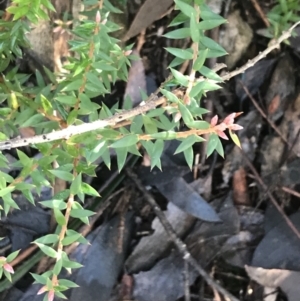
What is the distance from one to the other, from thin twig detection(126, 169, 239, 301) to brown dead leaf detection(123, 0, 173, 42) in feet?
1.23

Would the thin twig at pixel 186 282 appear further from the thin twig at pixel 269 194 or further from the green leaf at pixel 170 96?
the green leaf at pixel 170 96

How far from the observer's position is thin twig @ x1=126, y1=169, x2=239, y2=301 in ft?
3.90

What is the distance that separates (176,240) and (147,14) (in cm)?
59

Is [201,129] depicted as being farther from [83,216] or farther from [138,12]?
[138,12]

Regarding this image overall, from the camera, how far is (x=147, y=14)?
3.97ft

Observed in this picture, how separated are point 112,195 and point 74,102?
43cm

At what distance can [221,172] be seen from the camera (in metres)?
1.33

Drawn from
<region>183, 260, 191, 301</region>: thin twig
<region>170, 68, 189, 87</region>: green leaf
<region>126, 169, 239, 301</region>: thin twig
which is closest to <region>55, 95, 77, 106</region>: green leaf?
<region>170, 68, 189, 87</region>: green leaf

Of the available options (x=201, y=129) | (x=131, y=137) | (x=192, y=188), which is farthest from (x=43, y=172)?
(x=192, y=188)

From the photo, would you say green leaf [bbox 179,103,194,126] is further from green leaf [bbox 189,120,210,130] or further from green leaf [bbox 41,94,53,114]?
green leaf [bbox 41,94,53,114]

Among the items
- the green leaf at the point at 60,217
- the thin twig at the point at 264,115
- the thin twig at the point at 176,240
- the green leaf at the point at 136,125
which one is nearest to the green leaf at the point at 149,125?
the green leaf at the point at 136,125

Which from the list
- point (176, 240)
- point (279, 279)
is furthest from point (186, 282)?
point (279, 279)

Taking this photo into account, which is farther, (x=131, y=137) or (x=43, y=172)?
(x=43, y=172)

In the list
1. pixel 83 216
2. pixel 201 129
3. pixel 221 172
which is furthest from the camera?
pixel 221 172
